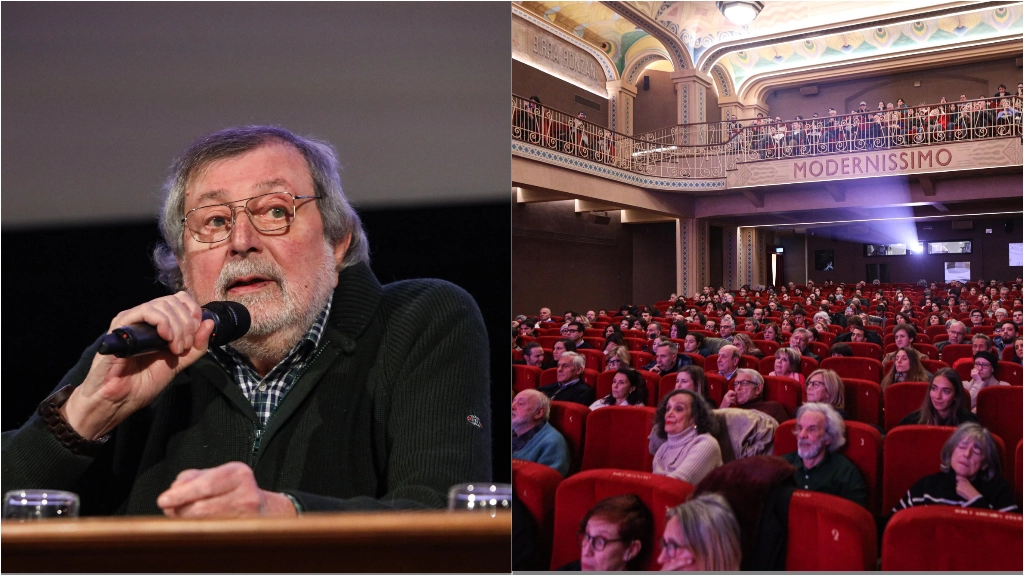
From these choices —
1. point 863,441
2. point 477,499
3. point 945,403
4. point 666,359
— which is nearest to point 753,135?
point 666,359

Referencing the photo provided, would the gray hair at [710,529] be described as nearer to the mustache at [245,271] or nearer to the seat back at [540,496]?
the seat back at [540,496]

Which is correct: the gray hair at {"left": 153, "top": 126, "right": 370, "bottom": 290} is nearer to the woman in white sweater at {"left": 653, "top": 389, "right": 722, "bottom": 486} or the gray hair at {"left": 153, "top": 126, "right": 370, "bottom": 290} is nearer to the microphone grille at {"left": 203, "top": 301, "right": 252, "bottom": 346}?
the microphone grille at {"left": 203, "top": 301, "right": 252, "bottom": 346}

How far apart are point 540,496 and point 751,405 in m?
1.22

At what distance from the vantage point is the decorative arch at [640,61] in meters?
7.51

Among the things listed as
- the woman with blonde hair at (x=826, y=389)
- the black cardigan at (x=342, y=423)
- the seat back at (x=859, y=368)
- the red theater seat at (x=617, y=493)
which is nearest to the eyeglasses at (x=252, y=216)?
the black cardigan at (x=342, y=423)

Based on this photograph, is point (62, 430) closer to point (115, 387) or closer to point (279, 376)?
point (115, 387)

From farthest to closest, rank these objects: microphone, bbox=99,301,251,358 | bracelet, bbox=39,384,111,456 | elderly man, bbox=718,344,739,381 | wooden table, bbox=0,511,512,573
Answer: elderly man, bbox=718,344,739,381
bracelet, bbox=39,384,111,456
microphone, bbox=99,301,251,358
wooden table, bbox=0,511,512,573

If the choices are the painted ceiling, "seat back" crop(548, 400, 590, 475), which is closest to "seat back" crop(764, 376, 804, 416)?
"seat back" crop(548, 400, 590, 475)

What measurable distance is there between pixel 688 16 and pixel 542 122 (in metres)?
1.90

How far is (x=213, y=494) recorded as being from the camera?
107 centimetres

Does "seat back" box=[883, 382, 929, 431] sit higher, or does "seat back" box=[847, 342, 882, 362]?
"seat back" box=[847, 342, 882, 362]

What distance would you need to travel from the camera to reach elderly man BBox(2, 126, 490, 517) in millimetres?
1533

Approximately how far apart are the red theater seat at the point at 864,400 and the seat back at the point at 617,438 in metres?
0.96

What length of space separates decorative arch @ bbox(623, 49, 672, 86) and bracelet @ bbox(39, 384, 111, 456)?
686 cm
